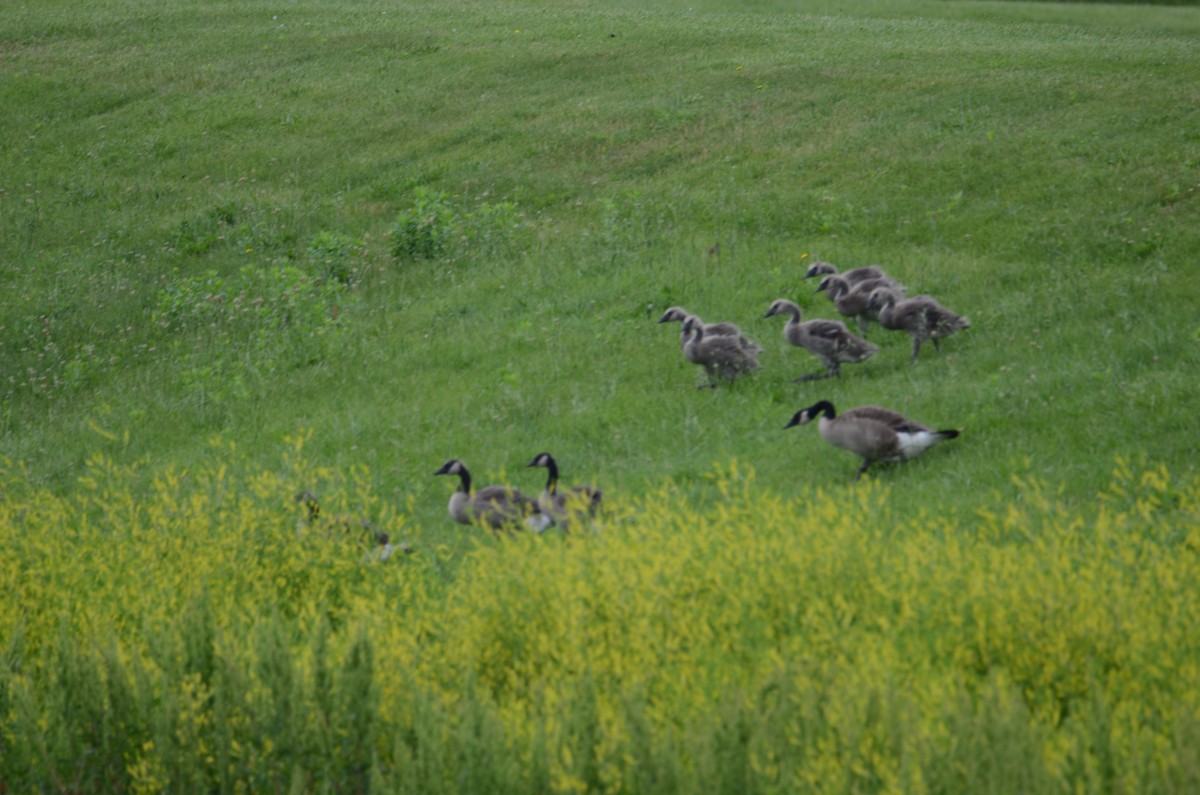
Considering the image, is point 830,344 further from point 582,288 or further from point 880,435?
point 582,288

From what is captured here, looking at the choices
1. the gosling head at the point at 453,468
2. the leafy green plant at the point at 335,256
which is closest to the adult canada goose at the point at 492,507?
the gosling head at the point at 453,468

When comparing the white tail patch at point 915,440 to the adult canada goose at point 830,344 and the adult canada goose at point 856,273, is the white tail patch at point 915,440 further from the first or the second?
the adult canada goose at point 856,273

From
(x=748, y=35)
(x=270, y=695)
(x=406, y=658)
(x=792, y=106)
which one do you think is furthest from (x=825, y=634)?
(x=748, y=35)

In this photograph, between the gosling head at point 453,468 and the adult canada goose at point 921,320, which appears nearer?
the gosling head at point 453,468

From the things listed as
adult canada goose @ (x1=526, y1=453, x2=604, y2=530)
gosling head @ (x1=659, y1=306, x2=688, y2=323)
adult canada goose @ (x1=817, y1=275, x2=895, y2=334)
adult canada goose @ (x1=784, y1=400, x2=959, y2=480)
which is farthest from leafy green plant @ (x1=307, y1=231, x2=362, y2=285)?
adult canada goose @ (x1=784, y1=400, x2=959, y2=480)

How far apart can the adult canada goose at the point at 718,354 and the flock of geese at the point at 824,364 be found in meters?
0.01

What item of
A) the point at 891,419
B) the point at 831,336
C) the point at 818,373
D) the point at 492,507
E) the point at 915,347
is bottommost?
the point at 818,373

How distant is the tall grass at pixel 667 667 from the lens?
6.17 metres

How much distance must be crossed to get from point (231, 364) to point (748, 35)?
22466mm

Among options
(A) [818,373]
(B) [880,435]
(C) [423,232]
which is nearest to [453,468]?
(B) [880,435]

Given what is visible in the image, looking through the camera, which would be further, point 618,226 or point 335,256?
point 335,256

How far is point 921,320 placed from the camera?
47.0 feet

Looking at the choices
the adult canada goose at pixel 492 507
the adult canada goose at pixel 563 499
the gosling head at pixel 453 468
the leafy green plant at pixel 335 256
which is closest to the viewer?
the adult canada goose at pixel 563 499

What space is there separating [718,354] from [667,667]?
7.35m
